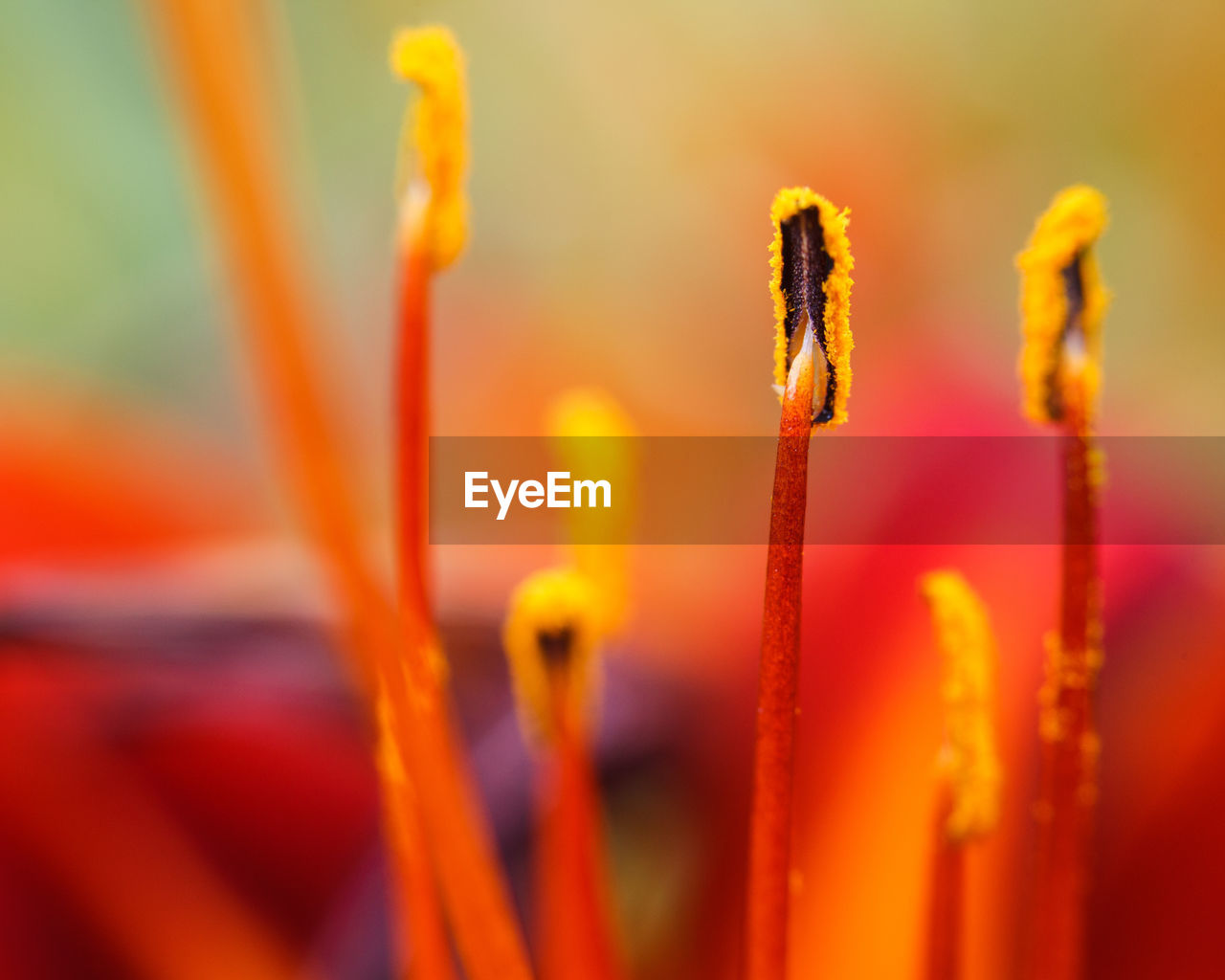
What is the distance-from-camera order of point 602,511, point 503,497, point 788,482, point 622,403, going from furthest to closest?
point 622,403
point 503,497
point 602,511
point 788,482

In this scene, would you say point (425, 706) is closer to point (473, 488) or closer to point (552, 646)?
point (552, 646)

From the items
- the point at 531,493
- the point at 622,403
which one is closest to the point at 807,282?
the point at 531,493

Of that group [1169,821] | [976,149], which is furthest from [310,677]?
[976,149]

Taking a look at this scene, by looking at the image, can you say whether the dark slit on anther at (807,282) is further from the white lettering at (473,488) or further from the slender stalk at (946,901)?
the white lettering at (473,488)

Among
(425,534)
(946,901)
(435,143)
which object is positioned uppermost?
(435,143)

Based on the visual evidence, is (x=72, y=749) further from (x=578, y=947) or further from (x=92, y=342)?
(x=92, y=342)

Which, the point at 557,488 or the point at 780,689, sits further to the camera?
the point at 557,488

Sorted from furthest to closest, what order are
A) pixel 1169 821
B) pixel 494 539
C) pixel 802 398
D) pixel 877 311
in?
1. pixel 877 311
2. pixel 494 539
3. pixel 1169 821
4. pixel 802 398
